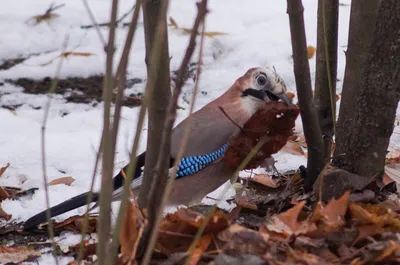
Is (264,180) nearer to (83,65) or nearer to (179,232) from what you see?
(179,232)

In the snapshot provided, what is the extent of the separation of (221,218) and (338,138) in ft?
2.98

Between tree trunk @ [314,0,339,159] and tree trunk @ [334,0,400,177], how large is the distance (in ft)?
0.83

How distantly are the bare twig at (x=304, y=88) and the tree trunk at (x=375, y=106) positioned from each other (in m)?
0.09

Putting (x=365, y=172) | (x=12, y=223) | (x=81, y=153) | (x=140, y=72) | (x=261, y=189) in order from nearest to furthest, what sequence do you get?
(x=365, y=172) < (x=12, y=223) < (x=261, y=189) < (x=81, y=153) < (x=140, y=72)

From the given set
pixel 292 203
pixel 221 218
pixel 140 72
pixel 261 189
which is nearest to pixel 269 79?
pixel 261 189

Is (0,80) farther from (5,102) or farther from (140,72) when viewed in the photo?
(140,72)

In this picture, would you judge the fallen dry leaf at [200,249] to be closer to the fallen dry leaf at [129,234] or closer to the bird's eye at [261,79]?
the fallen dry leaf at [129,234]

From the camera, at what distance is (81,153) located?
3982mm

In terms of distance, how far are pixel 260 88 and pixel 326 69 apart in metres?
0.32

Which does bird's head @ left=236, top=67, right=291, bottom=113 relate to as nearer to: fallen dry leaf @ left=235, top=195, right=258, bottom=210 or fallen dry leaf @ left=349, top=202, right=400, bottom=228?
fallen dry leaf @ left=235, top=195, right=258, bottom=210

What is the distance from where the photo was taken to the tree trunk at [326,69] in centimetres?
324

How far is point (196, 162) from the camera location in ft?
11.0

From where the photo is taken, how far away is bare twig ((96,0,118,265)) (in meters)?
1.66

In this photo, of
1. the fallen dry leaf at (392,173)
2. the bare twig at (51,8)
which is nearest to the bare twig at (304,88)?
the fallen dry leaf at (392,173)
